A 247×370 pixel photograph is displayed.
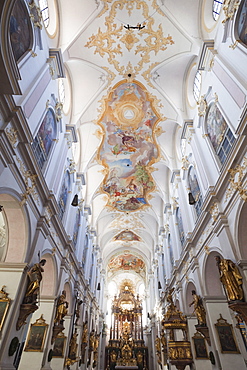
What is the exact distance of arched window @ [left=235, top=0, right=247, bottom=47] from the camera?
26.9ft

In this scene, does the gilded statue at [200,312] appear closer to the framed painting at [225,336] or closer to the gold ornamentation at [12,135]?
the framed painting at [225,336]

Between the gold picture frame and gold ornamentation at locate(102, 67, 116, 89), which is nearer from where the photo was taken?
the gold picture frame

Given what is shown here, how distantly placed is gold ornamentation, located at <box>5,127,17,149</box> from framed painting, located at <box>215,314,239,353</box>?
32.2ft

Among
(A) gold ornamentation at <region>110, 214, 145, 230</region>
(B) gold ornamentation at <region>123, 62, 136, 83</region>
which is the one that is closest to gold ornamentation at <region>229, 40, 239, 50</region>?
(B) gold ornamentation at <region>123, 62, 136, 83</region>

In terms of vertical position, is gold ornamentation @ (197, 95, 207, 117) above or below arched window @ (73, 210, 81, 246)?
above

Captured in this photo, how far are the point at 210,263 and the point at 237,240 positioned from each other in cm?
330

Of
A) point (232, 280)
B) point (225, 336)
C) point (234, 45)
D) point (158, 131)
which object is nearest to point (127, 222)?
point (158, 131)

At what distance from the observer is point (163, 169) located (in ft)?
65.4

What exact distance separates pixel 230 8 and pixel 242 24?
1234mm

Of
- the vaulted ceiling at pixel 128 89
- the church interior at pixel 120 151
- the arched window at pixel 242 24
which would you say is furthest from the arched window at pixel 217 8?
Answer: the arched window at pixel 242 24

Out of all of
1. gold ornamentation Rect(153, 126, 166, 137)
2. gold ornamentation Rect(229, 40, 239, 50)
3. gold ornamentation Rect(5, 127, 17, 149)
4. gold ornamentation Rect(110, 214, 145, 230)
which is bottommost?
gold ornamentation Rect(5, 127, 17, 149)

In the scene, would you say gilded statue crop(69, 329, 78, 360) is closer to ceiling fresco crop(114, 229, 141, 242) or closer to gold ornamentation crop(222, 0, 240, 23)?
ceiling fresco crop(114, 229, 141, 242)

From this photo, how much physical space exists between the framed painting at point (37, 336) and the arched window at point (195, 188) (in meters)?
8.57

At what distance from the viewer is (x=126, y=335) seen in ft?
104
